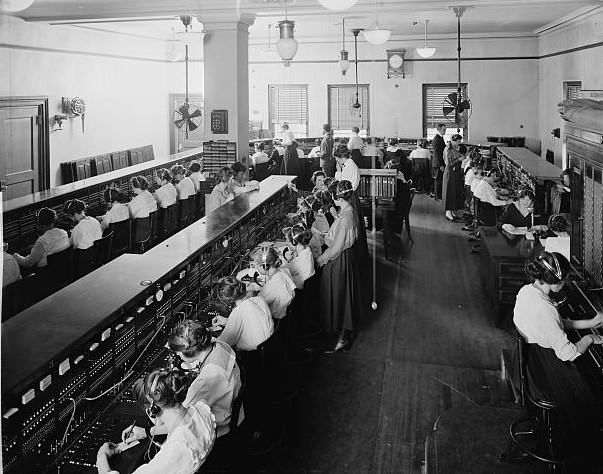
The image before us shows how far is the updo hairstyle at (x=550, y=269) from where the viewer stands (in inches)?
145

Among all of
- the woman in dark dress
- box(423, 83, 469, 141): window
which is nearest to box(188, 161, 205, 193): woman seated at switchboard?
the woman in dark dress

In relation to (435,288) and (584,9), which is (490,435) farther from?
(584,9)

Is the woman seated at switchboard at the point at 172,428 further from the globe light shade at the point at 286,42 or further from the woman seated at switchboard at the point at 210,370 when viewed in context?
the globe light shade at the point at 286,42

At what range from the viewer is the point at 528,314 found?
11.9 feet

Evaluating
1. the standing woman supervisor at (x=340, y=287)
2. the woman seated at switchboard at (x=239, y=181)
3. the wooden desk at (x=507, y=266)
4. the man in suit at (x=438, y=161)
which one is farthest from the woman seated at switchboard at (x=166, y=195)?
the man in suit at (x=438, y=161)

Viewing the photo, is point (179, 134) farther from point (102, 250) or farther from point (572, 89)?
Answer: point (102, 250)

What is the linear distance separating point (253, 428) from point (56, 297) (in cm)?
157

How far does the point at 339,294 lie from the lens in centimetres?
557

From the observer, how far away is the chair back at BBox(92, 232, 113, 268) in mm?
5621

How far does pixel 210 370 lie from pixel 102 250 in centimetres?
298

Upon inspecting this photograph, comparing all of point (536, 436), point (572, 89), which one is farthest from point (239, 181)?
point (572, 89)

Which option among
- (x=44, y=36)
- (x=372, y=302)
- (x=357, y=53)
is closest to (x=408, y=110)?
(x=357, y=53)

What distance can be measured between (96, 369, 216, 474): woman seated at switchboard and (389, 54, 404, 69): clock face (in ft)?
43.6

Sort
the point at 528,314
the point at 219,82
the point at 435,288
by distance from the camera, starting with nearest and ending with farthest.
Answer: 1. the point at 528,314
2. the point at 435,288
3. the point at 219,82
